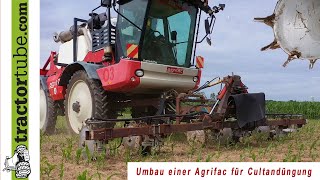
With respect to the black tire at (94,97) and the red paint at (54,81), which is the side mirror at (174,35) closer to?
the black tire at (94,97)

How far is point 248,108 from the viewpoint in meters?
5.22

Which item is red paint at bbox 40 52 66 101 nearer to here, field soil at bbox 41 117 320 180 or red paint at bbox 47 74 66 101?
red paint at bbox 47 74 66 101

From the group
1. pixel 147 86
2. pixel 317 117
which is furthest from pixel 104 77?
pixel 317 117

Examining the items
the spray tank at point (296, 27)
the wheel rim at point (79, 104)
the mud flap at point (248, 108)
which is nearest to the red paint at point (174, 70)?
the mud flap at point (248, 108)

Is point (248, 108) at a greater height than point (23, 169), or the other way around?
point (248, 108)

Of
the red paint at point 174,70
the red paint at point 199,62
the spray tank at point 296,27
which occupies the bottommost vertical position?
the spray tank at point 296,27

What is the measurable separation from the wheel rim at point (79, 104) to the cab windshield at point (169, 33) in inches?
49.5

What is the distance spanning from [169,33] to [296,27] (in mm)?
3684

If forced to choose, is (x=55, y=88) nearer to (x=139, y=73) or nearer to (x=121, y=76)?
(x=121, y=76)

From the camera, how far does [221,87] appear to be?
5.42m

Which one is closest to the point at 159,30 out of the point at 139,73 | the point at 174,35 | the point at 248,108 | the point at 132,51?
the point at 174,35

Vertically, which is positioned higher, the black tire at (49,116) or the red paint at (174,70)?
the red paint at (174,70)

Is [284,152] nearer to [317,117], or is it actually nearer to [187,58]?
[187,58]

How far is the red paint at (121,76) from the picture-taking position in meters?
5.23
